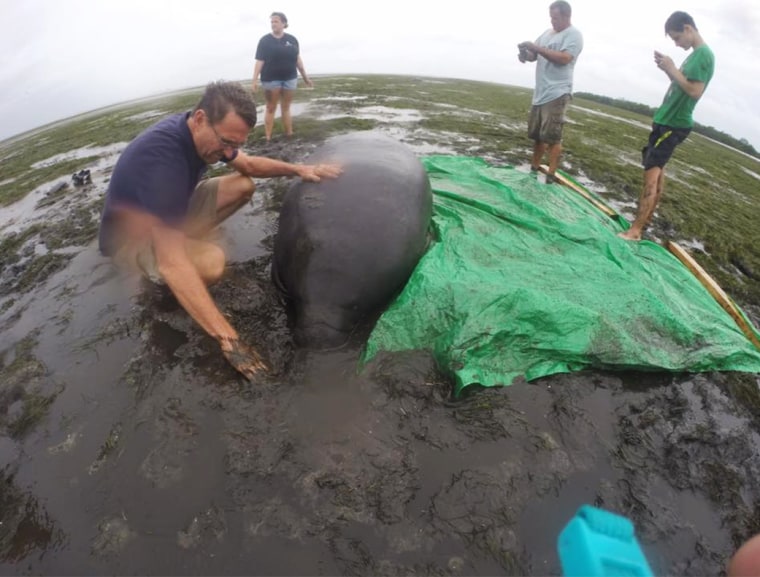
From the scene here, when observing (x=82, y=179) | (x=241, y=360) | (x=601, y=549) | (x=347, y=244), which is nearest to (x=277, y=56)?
(x=82, y=179)

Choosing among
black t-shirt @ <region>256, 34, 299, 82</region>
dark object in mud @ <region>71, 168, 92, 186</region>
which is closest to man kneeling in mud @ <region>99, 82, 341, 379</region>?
dark object in mud @ <region>71, 168, 92, 186</region>

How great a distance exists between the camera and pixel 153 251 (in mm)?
3998

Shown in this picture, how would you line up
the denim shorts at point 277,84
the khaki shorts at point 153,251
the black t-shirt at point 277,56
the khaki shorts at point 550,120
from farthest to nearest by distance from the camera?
the denim shorts at point 277,84, the black t-shirt at point 277,56, the khaki shorts at point 550,120, the khaki shorts at point 153,251

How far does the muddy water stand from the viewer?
223 centimetres

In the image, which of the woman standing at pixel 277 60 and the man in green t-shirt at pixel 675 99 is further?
the woman standing at pixel 277 60

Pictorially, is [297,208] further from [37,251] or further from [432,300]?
[37,251]

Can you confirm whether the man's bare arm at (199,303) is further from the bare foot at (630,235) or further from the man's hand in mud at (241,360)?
the bare foot at (630,235)

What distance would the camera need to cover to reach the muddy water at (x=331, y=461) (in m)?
2.23

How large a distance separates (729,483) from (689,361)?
3.20 feet

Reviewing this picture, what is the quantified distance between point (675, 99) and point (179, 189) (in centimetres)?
548

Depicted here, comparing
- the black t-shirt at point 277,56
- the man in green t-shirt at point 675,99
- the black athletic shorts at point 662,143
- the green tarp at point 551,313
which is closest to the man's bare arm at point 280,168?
the green tarp at point 551,313

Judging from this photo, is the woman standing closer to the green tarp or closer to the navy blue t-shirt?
the navy blue t-shirt

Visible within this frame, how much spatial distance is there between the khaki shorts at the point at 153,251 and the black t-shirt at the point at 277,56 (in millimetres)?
5281

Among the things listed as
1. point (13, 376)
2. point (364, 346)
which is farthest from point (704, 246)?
point (13, 376)
